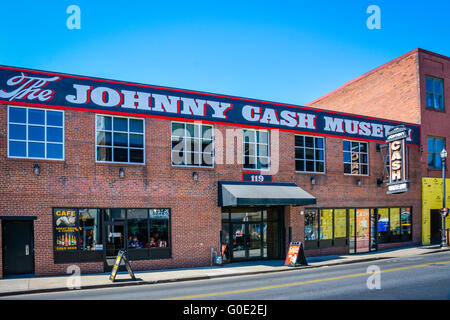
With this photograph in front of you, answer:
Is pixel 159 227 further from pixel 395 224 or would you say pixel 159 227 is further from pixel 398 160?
pixel 395 224

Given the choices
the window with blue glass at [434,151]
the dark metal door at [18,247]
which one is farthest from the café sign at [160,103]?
the window with blue glass at [434,151]

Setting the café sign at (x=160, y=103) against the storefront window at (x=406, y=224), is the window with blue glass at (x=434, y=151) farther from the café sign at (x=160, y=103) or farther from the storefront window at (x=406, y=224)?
the café sign at (x=160, y=103)

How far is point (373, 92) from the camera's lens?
3070cm

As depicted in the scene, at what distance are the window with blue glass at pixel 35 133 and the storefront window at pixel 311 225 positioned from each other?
1273 cm

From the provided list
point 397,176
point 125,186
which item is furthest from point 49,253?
point 397,176

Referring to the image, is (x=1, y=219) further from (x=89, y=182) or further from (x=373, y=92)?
(x=373, y=92)

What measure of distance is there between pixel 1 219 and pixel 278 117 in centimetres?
1343

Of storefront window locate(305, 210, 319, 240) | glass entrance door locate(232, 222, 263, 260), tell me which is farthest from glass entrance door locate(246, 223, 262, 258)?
storefront window locate(305, 210, 319, 240)

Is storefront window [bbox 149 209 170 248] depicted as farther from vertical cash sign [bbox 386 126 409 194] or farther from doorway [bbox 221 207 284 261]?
vertical cash sign [bbox 386 126 409 194]

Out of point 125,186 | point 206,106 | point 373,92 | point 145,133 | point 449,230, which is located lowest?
point 449,230

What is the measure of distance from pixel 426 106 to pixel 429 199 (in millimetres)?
6170

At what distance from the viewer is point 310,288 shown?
11.8 meters

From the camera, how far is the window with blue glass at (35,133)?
15698mm

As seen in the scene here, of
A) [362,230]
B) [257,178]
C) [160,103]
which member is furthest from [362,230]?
[160,103]
